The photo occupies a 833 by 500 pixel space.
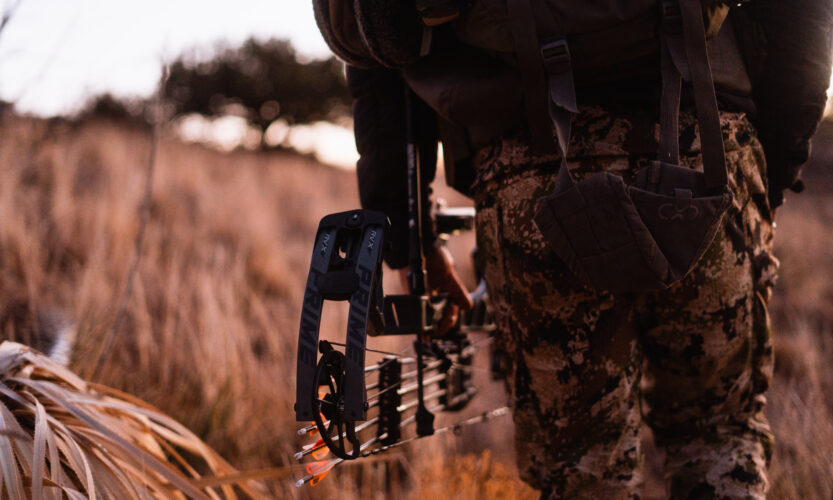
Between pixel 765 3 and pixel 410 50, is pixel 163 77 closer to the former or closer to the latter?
pixel 410 50

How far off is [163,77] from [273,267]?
2867 mm

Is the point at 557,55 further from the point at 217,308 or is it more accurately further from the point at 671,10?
the point at 217,308

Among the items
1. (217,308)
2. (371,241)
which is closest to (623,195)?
(371,241)

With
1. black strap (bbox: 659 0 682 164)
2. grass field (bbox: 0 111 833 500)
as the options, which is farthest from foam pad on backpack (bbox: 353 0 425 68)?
grass field (bbox: 0 111 833 500)

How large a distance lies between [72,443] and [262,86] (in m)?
17.9

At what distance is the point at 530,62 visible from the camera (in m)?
0.90

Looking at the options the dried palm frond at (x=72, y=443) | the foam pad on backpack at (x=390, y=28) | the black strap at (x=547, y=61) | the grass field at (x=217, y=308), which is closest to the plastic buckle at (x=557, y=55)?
the black strap at (x=547, y=61)

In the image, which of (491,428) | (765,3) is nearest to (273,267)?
(491,428)

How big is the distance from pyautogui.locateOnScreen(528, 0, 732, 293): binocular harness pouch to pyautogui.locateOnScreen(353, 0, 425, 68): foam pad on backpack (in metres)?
0.22

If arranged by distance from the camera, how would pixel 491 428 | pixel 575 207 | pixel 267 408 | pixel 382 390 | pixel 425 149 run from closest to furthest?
pixel 575 207 < pixel 382 390 < pixel 425 149 < pixel 267 408 < pixel 491 428

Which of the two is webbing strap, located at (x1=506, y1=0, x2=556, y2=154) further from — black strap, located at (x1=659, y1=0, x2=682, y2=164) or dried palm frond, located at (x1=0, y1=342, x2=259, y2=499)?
dried palm frond, located at (x1=0, y1=342, x2=259, y2=499)

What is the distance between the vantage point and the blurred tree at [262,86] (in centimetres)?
1656

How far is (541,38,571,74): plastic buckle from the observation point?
34.2 inches

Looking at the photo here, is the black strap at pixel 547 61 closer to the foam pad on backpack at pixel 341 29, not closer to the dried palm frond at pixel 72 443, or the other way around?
the foam pad on backpack at pixel 341 29
